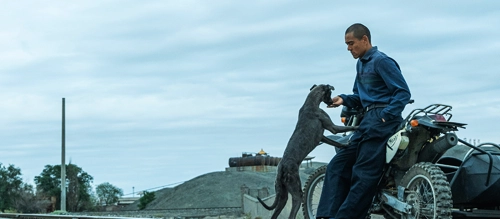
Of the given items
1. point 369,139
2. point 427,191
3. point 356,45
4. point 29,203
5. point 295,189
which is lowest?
point 427,191

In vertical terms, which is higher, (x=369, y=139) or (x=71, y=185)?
(x=71, y=185)

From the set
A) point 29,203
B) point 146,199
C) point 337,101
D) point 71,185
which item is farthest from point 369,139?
point 146,199

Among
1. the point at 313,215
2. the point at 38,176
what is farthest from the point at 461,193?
the point at 38,176

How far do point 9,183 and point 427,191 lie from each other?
61320 millimetres

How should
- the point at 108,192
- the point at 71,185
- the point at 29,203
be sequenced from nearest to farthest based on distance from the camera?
the point at 29,203 < the point at 71,185 < the point at 108,192

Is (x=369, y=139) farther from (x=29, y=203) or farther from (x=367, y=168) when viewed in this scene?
(x=29, y=203)

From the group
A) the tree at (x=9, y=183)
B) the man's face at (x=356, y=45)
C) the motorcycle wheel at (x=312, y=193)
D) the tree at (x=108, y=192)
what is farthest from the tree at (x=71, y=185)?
the man's face at (x=356, y=45)

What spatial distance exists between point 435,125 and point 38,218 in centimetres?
1289

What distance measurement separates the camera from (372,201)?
6.30 metres

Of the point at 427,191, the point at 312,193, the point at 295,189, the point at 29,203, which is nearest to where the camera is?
the point at 427,191

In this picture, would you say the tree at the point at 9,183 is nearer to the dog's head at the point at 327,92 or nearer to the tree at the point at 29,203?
the tree at the point at 29,203

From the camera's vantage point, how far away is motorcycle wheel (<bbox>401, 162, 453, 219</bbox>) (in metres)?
5.88

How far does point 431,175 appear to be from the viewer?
597 centimetres

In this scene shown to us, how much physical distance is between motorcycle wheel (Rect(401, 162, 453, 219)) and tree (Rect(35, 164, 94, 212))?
54988 millimetres
